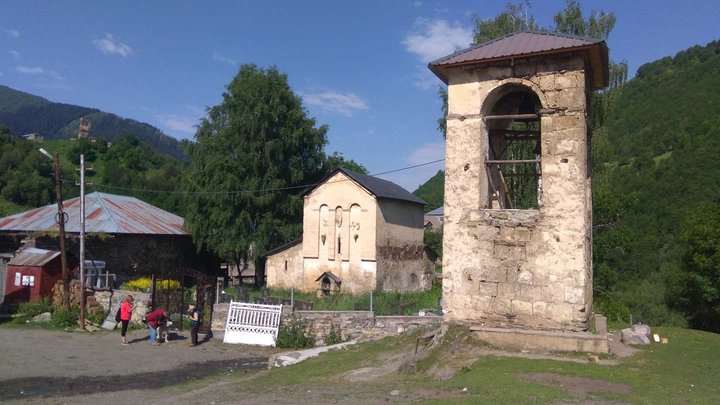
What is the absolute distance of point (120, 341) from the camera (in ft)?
59.7

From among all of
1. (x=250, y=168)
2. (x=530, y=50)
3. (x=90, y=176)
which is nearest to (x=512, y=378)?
(x=530, y=50)

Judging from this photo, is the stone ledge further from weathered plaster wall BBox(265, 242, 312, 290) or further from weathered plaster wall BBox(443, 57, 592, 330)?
weathered plaster wall BBox(265, 242, 312, 290)

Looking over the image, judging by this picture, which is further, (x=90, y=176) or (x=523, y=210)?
(x=90, y=176)

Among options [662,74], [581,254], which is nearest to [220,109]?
[581,254]

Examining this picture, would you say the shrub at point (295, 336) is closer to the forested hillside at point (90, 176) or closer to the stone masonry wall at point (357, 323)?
the stone masonry wall at point (357, 323)

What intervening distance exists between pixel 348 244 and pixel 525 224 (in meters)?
20.8

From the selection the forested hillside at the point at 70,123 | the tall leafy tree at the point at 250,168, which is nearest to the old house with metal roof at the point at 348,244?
the tall leafy tree at the point at 250,168

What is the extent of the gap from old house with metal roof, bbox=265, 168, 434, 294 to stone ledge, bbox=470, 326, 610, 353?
19.9 meters

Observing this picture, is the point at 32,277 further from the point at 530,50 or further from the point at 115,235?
the point at 530,50

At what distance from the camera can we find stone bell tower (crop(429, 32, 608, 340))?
1009 centimetres

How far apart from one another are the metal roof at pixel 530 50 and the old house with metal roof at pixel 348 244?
61.9 feet

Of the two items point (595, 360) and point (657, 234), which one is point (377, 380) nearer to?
point (595, 360)

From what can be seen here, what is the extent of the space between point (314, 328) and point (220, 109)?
23.4 m

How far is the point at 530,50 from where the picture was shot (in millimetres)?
10508
